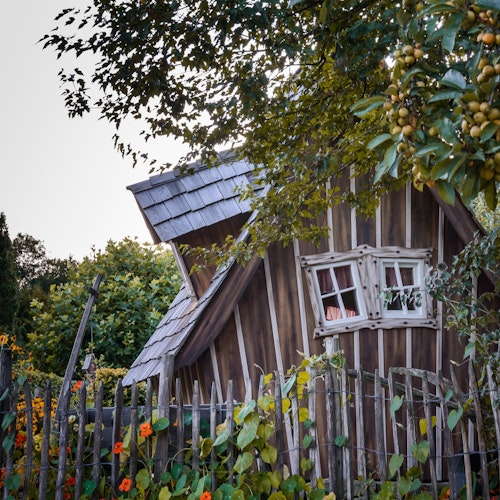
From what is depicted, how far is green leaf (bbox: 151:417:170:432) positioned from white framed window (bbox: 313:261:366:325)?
3693 mm

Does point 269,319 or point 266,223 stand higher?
point 266,223

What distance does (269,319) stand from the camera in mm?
8484

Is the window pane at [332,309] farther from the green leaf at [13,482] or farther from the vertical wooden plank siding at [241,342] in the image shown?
the green leaf at [13,482]

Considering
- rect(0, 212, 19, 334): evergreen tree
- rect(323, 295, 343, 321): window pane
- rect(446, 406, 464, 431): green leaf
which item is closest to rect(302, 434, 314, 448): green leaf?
rect(446, 406, 464, 431): green leaf

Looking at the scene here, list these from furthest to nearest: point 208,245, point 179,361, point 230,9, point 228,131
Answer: point 208,245 < point 179,361 < point 228,131 < point 230,9

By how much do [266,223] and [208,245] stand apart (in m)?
2.05

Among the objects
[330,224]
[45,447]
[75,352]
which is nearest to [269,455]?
[45,447]

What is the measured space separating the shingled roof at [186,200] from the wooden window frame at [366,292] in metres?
1.25

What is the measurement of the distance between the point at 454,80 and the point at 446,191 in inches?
16.9

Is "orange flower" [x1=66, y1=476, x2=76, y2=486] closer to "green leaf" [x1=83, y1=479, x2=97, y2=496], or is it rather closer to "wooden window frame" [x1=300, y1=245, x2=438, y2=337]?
"green leaf" [x1=83, y1=479, x2=97, y2=496]

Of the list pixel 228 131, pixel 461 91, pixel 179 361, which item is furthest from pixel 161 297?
pixel 461 91

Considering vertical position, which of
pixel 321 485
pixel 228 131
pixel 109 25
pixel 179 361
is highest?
pixel 109 25

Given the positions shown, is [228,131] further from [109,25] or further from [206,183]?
[206,183]

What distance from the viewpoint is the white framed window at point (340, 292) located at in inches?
344
